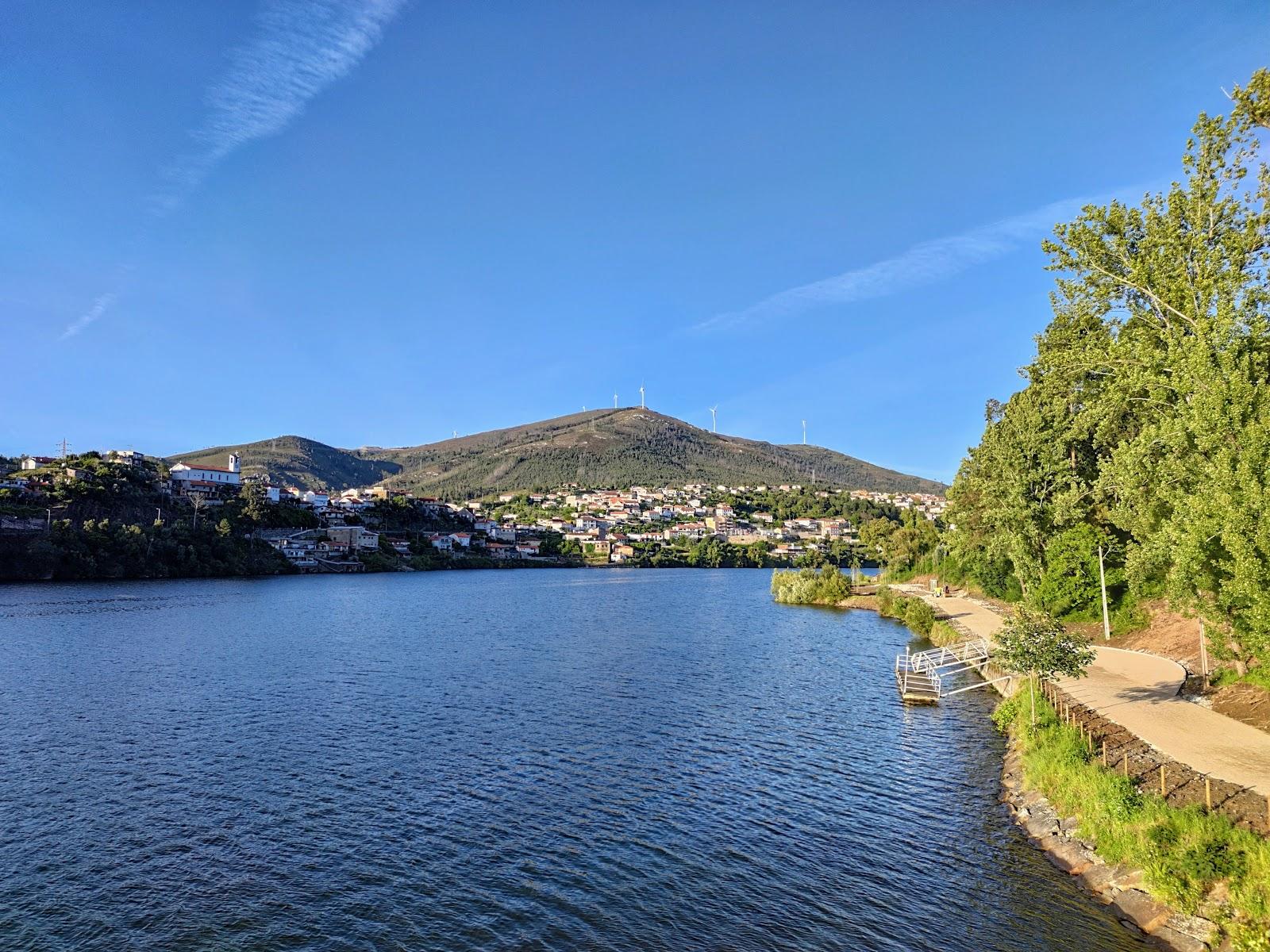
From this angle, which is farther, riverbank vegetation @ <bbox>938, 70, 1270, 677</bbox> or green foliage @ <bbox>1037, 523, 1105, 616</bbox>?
green foliage @ <bbox>1037, 523, 1105, 616</bbox>

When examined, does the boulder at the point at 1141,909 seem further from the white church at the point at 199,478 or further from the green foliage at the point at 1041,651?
the white church at the point at 199,478

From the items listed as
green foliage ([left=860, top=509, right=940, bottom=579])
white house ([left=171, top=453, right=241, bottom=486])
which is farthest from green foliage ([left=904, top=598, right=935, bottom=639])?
white house ([left=171, top=453, right=241, bottom=486])

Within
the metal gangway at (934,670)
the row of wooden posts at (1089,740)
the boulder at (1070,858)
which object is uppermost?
the row of wooden posts at (1089,740)

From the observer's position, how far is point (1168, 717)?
20797 millimetres

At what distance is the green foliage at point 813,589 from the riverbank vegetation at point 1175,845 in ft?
186

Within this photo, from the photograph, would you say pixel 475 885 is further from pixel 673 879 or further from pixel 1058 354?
pixel 1058 354

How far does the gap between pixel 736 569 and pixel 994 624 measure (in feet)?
371

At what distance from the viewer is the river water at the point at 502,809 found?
13781 mm

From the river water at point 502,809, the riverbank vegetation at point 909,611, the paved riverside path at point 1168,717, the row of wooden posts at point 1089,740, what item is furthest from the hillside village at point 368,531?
the row of wooden posts at point 1089,740

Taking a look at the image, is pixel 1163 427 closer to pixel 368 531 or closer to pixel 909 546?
pixel 909 546

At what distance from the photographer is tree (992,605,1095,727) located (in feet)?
74.1

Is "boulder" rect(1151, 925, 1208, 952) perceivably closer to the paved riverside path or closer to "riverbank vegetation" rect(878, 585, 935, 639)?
the paved riverside path

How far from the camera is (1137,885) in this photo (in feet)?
45.1

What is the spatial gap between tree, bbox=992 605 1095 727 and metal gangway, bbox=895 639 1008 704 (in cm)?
802
